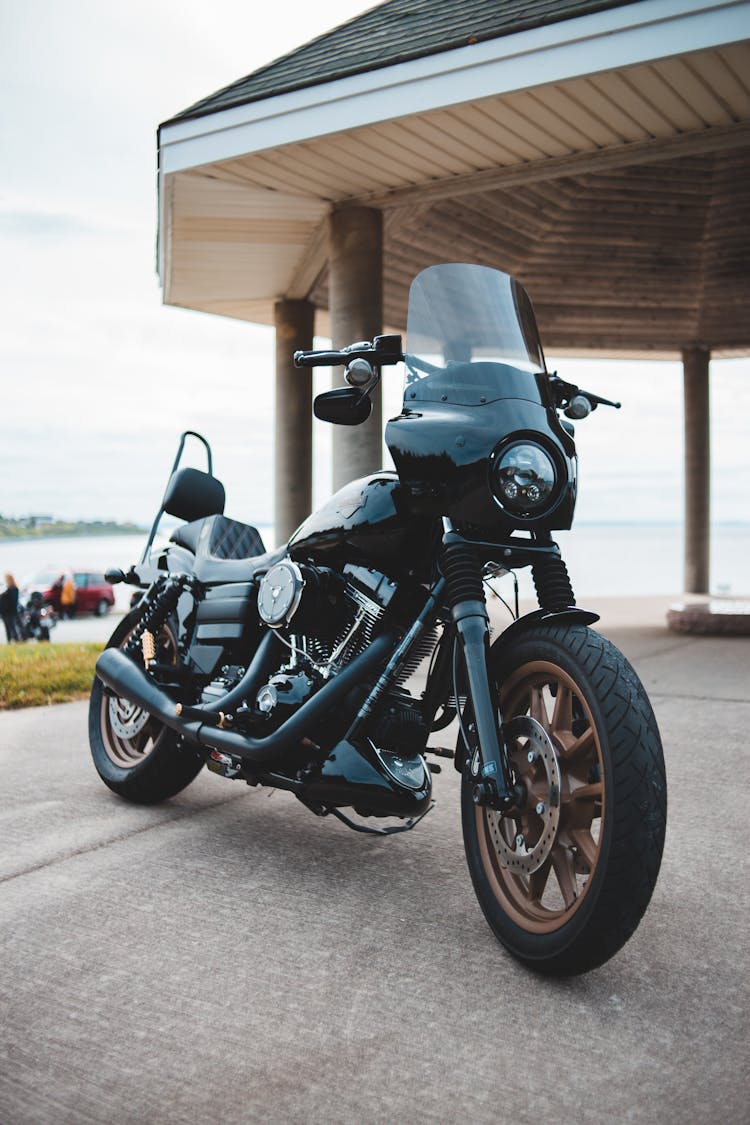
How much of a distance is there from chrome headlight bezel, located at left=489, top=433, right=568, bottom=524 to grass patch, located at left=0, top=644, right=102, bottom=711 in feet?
15.7

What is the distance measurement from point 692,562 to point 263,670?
1530cm

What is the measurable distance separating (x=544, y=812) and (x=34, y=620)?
20.2 metres

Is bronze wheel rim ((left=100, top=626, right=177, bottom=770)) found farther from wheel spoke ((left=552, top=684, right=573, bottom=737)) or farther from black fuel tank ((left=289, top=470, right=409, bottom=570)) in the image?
wheel spoke ((left=552, top=684, right=573, bottom=737))

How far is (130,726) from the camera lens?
4062mm

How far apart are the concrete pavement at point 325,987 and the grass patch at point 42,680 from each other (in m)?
2.91

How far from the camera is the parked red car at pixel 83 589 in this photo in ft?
91.8

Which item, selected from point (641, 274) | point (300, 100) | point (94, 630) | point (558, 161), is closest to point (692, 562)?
point (641, 274)

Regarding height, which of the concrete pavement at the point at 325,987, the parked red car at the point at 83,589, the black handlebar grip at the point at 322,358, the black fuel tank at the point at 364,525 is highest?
the black handlebar grip at the point at 322,358

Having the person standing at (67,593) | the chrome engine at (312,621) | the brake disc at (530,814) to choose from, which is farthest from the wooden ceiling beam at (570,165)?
the person standing at (67,593)

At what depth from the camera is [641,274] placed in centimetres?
1388

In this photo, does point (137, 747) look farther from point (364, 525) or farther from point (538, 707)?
point (538, 707)

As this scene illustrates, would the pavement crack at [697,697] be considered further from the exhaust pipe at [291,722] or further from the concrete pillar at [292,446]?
the concrete pillar at [292,446]

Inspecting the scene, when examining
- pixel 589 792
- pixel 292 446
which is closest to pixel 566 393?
pixel 589 792

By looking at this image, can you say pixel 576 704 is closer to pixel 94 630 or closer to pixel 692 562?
pixel 692 562
